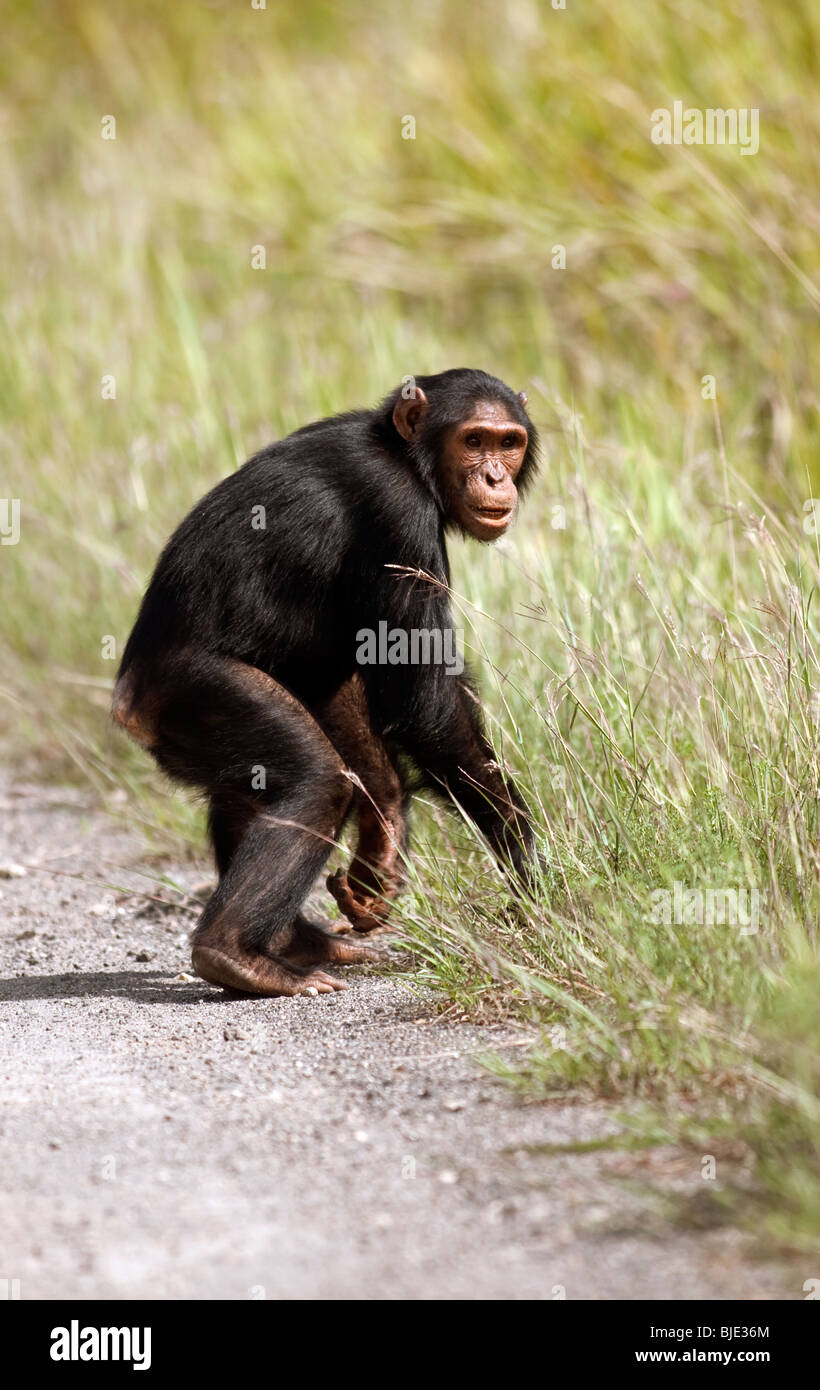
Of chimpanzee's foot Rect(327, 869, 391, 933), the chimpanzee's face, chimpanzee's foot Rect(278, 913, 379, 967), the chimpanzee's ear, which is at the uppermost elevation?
the chimpanzee's ear

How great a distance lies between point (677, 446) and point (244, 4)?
7245mm

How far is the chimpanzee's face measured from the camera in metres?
4.44

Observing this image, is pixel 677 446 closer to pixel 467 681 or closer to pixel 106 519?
pixel 106 519

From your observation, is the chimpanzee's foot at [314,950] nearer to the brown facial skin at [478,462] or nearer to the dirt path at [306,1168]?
the dirt path at [306,1168]

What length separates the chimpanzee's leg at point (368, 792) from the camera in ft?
14.7

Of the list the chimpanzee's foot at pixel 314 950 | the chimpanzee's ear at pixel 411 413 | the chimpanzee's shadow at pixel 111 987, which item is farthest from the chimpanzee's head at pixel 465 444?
the chimpanzee's shadow at pixel 111 987

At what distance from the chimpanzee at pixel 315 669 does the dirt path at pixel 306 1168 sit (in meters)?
0.32

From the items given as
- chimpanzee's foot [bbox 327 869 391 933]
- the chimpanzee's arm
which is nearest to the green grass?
the chimpanzee's arm

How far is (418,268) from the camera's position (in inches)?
373

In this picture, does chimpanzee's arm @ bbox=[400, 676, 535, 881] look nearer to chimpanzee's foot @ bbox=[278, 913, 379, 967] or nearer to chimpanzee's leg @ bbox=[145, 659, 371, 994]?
chimpanzee's leg @ bbox=[145, 659, 371, 994]

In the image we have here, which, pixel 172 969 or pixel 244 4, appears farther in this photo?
pixel 244 4

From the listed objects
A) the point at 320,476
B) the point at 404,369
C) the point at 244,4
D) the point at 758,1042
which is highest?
the point at 244,4

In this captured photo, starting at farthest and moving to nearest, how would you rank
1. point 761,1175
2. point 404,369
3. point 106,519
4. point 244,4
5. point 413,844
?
point 244,4
point 404,369
point 106,519
point 413,844
point 761,1175
